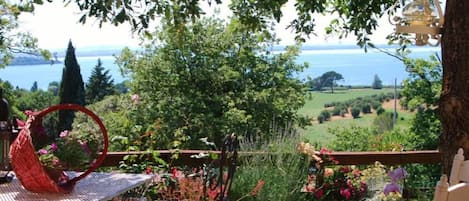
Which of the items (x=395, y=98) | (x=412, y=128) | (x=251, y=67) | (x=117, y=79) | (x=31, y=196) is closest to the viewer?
(x=31, y=196)

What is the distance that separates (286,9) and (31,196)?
97.1 inches

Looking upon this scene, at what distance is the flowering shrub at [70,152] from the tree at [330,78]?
174 inches

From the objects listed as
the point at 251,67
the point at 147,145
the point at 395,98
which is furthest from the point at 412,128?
the point at 251,67

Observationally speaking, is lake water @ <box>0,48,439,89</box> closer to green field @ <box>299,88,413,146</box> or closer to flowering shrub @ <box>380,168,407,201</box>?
green field @ <box>299,88,413,146</box>

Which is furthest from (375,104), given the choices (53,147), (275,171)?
(53,147)

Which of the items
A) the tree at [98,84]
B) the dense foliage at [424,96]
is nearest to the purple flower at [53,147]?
the dense foliage at [424,96]

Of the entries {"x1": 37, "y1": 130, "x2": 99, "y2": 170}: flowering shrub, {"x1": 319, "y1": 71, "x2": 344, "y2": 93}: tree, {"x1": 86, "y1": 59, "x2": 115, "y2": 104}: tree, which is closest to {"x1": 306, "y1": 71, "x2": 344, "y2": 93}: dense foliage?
{"x1": 319, "y1": 71, "x2": 344, "y2": 93}: tree

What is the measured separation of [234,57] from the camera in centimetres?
726

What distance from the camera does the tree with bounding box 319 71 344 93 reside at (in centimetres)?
647

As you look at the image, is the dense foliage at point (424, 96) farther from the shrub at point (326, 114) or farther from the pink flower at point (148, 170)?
the pink flower at point (148, 170)

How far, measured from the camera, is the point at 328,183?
12.4 ft

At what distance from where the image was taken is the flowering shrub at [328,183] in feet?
12.2

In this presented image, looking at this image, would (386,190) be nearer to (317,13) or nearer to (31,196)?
(317,13)

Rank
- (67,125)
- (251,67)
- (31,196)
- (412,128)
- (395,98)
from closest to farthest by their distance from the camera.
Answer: (31,196) < (412,128) < (395,98) < (67,125) < (251,67)
